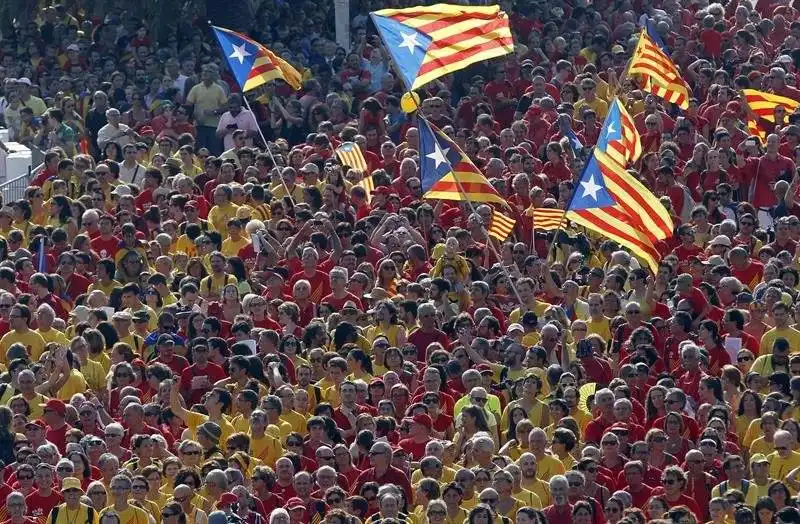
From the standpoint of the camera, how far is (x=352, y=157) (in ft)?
92.7

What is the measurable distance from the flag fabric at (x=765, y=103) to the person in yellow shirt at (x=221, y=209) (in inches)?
227

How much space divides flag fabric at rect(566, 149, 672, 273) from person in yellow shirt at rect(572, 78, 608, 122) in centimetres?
638

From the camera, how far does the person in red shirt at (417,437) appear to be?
2097 cm

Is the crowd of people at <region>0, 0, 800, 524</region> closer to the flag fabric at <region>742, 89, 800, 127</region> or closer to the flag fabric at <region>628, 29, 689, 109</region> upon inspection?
the flag fabric at <region>742, 89, 800, 127</region>

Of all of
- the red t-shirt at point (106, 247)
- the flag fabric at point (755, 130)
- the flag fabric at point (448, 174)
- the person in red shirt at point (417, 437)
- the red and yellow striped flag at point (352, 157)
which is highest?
the person in red shirt at point (417, 437)

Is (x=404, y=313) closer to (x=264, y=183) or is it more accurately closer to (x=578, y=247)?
(x=578, y=247)

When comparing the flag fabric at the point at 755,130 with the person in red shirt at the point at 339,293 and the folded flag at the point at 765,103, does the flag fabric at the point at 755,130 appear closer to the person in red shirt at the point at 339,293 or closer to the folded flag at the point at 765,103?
the folded flag at the point at 765,103

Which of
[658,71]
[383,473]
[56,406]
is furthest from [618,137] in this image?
[56,406]

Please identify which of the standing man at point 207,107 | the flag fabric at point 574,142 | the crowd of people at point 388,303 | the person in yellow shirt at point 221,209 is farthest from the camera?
the standing man at point 207,107

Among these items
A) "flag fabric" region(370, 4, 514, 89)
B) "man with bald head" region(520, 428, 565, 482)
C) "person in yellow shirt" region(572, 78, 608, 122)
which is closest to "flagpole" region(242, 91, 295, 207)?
"flag fabric" region(370, 4, 514, 89)

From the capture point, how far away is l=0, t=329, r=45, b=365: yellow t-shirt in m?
23.4

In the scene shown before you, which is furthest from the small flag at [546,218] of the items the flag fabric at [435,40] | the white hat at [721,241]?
the white hat at [721,241]

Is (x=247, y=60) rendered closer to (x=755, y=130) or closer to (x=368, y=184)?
(x=368, y=184)

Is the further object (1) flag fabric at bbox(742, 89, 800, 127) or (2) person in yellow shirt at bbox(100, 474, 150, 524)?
A: (1) flag fabric at bbox(742, 89, 800, 127)
